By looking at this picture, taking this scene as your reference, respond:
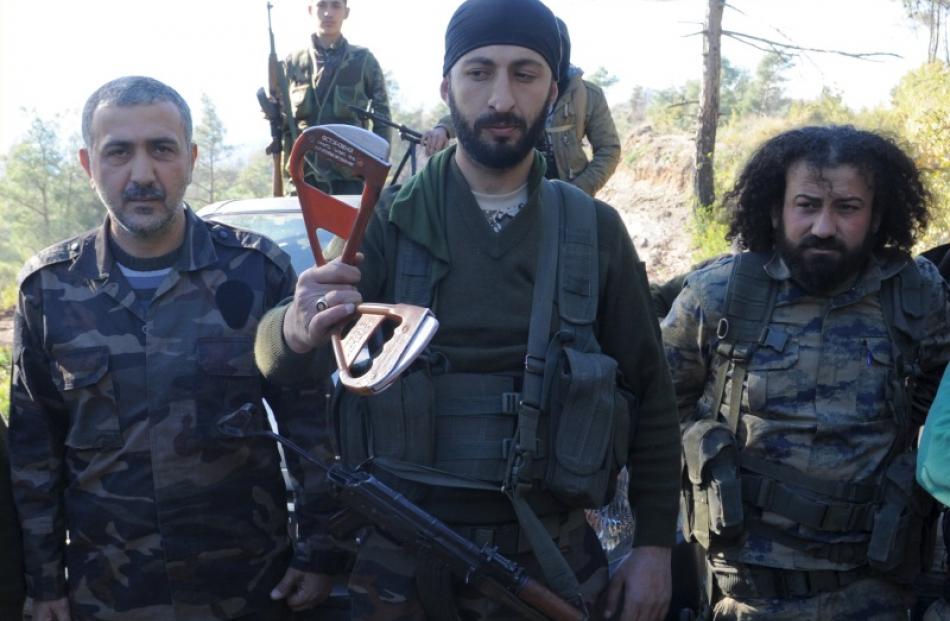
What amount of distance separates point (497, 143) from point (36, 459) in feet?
4.85

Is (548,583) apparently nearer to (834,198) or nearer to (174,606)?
(174,606)

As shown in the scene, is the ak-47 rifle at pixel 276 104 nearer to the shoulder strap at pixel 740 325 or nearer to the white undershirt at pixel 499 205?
the shoulder strap at pixel 740 325

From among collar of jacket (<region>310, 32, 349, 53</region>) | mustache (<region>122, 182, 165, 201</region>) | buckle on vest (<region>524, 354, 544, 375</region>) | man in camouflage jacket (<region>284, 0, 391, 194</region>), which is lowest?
buckle on vest (<region>524, 354, 544, 375</region>)

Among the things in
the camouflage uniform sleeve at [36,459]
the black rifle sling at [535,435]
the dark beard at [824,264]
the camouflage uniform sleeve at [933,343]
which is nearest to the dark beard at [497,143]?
the black rifle sling at [535,435]

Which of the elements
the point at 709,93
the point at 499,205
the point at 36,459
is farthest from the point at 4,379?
the point at 499,205

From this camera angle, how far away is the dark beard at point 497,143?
2430 mm

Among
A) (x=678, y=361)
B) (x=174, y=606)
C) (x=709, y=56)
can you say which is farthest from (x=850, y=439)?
(x=709, y=56)

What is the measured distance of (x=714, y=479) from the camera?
3.01m

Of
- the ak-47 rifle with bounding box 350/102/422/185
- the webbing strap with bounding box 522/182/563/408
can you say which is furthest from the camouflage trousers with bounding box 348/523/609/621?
the ak-47 rifle with bounding box 350/102/422/185

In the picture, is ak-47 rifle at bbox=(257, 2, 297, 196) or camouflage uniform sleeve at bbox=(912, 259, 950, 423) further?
ak-47 rifle at bbox=(257, 2, 297, 196)

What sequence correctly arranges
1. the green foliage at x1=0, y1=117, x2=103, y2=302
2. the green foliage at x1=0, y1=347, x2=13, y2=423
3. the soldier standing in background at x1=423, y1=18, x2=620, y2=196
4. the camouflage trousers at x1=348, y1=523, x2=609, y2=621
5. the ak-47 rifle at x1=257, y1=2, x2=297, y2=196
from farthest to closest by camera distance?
the green foliage at x1=0, y1=117, x2=103, y2=302 → the green foliage at x1=0, y1=347, x2=13, y2=423 → the ak-47 rifle at x1=257, y1=2, x2=297, y2=196 → the soldier standing in background at x1=423, y1=18, x2=620, y2=196 → the camouflage trousers at x1=348, y1=523, x2=609, y2=621

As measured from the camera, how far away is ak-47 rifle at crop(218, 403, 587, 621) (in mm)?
2268

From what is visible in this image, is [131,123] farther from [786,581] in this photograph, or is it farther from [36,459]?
[786,581]

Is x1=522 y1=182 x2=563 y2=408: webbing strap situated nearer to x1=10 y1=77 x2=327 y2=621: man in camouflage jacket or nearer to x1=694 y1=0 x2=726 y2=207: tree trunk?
x1=10 y1=77 x2=327 y2=621: man in camouflage jacket
